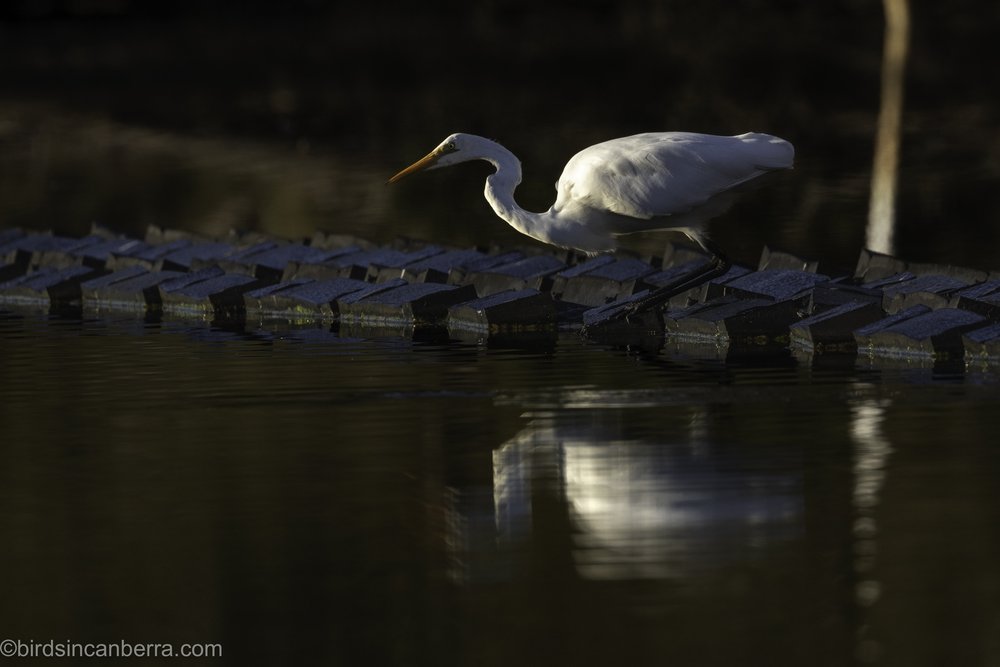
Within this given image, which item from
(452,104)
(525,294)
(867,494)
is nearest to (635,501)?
(867,494)

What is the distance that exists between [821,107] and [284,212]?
18592 millimetres

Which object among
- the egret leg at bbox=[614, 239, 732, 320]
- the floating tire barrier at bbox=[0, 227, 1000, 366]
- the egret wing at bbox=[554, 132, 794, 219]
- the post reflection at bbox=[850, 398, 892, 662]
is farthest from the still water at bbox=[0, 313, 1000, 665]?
the egret wing at bbox=[554, 132, 794, 219]

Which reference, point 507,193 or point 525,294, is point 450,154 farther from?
point 525,294

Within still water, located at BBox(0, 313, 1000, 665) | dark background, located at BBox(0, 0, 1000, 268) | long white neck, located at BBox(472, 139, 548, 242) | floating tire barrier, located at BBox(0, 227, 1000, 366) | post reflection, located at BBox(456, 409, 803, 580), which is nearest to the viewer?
still water, located at BBox(0, 313, 1000, 665)

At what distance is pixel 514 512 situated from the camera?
362 inches

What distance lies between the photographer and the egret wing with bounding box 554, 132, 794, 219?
14.8 metres

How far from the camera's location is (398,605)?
7.77m

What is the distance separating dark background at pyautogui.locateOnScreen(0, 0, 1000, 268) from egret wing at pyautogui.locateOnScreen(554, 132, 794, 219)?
17.1 feet

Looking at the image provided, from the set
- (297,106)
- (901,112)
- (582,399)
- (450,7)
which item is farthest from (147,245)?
(450,7)

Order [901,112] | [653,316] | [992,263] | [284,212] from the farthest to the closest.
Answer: [901,112], [284,212], [992,263], [653,316]

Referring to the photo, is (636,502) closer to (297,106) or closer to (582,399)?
(582,399)

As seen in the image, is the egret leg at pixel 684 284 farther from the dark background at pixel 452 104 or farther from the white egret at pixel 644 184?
the dark background at pixel 452 104

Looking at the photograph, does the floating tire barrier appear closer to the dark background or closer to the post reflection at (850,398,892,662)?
the post reflection at (850,398,892,662)

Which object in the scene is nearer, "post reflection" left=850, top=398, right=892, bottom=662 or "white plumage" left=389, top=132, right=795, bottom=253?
"post reflection" left=850, top=398, right=892, bottom=662
